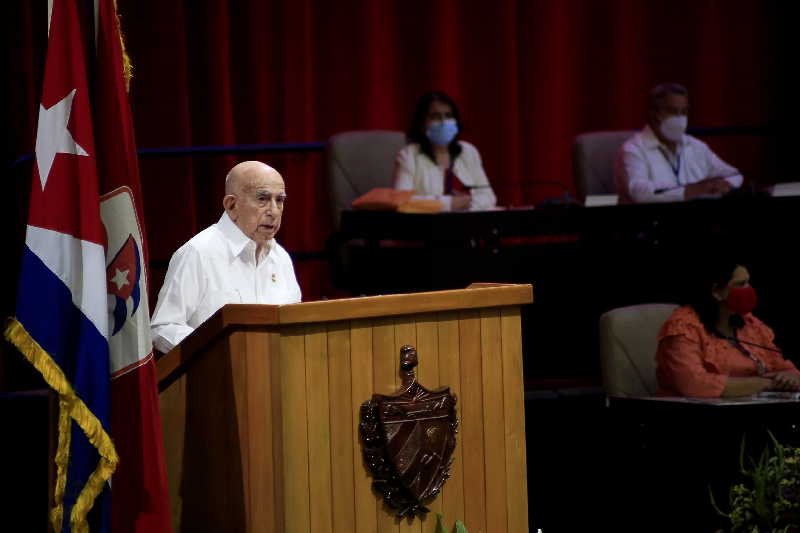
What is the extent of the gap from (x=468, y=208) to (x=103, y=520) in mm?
3555

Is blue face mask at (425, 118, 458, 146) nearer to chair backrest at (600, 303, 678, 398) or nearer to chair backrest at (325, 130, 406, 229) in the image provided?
chair backrest at (325, 130, 406, 229)

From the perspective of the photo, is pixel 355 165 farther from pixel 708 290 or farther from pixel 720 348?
pixel 720 348

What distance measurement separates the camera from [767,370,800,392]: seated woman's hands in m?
5.00

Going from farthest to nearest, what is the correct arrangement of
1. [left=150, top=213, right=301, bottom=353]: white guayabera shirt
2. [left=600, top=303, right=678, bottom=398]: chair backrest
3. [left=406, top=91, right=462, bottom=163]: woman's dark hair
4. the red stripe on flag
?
[left=406, top=91, right=462, bottom=163]: woman's dark hair, [left=600, top=303, right=678, bottom=398]: chair backrest, [left=150, top=213, right=301, bottom=353]: white guayabera shirt, the red stripe on flag

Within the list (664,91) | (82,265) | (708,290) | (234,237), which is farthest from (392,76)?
(82,265)

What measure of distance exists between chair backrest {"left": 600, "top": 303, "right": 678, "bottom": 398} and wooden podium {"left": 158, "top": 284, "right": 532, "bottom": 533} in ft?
5.65

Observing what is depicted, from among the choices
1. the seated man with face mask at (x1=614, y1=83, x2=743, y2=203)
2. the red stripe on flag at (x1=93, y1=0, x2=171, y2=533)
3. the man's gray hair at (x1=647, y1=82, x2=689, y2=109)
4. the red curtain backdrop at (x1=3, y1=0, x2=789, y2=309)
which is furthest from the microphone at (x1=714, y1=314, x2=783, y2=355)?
the red curtain backdrop at (x1=3, y1=0, x2=789, y2=309)

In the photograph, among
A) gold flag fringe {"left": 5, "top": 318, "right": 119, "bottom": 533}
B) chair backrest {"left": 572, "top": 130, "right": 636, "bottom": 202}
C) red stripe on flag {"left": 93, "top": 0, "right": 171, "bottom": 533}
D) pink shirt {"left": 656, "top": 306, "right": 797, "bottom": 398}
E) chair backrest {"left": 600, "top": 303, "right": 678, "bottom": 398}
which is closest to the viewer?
gold flag fringe {"left": 5, "top": 318, "right": 119, "bottom": 533}

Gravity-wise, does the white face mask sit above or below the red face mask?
above

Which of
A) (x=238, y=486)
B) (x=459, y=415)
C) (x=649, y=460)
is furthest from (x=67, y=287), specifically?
(x=649, y=460)

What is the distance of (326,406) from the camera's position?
3.16 m

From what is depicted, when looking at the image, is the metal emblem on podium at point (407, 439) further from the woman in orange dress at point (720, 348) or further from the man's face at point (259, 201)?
the woman in orange dress at point (720, 348)

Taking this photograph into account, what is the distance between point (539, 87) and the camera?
28.7 ft

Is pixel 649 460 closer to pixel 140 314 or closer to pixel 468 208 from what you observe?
pixel 468 208
